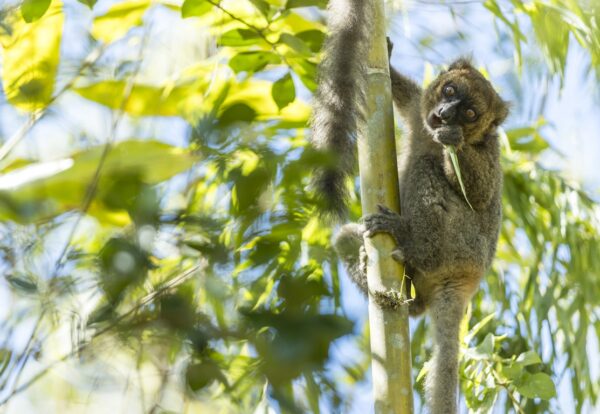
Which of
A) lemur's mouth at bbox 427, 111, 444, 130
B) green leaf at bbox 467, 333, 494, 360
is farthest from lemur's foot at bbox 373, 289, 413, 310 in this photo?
lemur's mouth at bbox 427, 111, 444, 130

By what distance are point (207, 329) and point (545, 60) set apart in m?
4.23

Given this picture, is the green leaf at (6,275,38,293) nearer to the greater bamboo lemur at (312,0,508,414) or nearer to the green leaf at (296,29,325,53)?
the greater bamboo lemur at (312,0,508,414)

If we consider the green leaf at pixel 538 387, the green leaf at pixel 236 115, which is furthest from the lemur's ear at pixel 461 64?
the green leaf at pixel 236 115

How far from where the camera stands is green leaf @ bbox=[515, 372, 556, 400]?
3.73m

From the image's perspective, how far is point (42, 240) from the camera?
4.31ft

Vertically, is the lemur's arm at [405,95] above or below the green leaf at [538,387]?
above

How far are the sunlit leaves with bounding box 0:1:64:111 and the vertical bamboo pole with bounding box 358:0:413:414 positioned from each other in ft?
5.02

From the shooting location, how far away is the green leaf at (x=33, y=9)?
6.76 ft

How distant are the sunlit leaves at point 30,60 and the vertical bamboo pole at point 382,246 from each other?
1.53 meters

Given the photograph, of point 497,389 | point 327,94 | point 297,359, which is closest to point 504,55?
point 497,389

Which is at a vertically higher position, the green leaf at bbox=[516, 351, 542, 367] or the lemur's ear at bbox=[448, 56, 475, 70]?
the lemur's ear at bbox=[448, 56, 475, 70]

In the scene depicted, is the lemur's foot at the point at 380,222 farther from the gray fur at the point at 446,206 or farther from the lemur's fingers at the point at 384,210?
the gray fur at the point at 446,206

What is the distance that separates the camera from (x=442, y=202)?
16.3ft

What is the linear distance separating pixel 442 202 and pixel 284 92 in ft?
5.67
